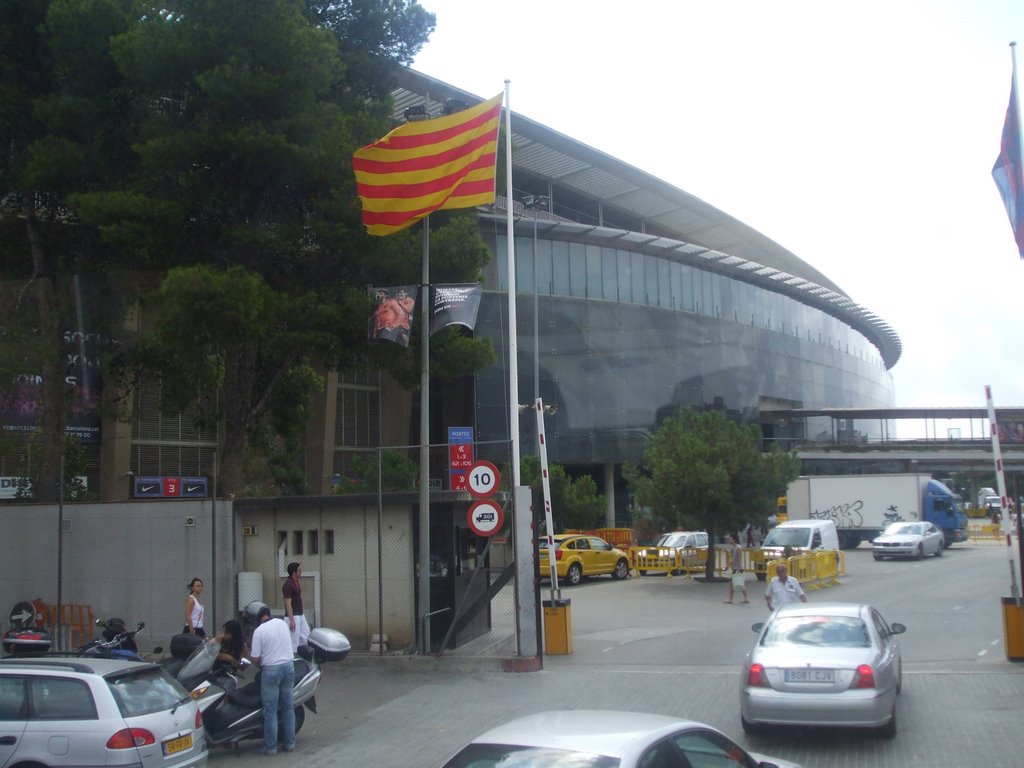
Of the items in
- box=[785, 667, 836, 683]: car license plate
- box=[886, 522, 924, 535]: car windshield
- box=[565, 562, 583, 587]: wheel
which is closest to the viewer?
box=[785, 667, 836, 683]: car license plate

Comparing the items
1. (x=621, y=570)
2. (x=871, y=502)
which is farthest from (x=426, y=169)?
(x=871, y=502)

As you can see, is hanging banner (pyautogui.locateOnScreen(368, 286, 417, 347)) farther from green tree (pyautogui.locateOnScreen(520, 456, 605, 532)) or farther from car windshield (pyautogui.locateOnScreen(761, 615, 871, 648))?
green tree (pyautogui.locateOnScreen(520, 456, 605, 532))

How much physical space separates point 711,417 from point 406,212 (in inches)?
720

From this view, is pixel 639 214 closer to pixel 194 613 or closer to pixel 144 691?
pixel 194 613

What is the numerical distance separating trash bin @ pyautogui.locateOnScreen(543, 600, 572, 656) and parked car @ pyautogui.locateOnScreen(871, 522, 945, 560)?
27.6m

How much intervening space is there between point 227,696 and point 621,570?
965 inches

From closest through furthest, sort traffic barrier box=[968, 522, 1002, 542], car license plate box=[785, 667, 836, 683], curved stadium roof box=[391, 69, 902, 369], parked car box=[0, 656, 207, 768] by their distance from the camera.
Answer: parked car box=[0, 656, 207, 768] < car license plate box=[785, 667, 836, 683] < curved stadium roof box=[391, 69, 902, 369] < traffic barrier box=[968, 522, 1002, 542]

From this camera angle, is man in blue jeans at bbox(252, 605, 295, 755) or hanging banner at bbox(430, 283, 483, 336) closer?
man in blue jeans at bbox(252, 605, 295, 755)

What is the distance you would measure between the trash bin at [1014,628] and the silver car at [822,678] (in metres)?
4.70

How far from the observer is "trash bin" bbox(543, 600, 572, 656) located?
17453 mm

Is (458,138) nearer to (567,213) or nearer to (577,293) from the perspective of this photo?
(577,293)

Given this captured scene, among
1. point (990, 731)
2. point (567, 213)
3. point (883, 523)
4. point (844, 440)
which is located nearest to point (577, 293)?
point (567, 213)

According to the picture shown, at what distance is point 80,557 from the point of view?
720 inches

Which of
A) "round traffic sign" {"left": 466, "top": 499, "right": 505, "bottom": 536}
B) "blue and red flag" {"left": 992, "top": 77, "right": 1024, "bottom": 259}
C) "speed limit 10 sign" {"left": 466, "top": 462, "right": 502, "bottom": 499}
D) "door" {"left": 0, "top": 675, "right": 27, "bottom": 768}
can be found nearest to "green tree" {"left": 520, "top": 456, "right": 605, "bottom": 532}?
"speed limit 10 sign" {"left": 466, "top": 462, "right": 502, "bottom": 499}
